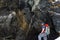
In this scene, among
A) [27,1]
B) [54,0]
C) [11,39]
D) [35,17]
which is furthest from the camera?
[54,0]

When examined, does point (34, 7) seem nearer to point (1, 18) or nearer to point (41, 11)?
point (41, 11)

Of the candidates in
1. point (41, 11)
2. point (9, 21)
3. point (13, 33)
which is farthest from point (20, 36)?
point (41, 11)

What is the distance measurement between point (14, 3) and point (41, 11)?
3.26 meters

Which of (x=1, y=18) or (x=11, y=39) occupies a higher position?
(x=1, y=18)

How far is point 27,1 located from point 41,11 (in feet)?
7.43

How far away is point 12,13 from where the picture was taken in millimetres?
18547

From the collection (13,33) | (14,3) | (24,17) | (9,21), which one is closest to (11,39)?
(13,33)

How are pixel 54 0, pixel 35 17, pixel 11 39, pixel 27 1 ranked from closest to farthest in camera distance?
pixel 11 39
pixel 35 17
pixel 27 1
pixel 54 0

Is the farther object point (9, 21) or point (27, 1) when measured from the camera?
point (27, 1)

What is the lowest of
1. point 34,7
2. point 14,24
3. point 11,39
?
point 11,39

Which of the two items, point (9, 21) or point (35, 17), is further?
point (35, 17)

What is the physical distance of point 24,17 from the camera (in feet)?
64.5

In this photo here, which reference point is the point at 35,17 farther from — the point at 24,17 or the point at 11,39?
the point at 11,39

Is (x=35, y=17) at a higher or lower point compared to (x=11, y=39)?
higher
